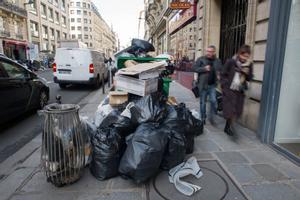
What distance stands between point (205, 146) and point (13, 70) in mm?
4499

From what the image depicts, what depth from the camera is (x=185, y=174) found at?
2.88m

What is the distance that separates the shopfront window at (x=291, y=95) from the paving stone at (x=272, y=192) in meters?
1.05

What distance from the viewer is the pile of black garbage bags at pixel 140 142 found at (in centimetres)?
262

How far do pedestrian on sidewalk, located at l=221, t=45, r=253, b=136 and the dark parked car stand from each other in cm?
422

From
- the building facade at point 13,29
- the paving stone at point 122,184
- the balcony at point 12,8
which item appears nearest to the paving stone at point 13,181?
the paving stone at point 122,184

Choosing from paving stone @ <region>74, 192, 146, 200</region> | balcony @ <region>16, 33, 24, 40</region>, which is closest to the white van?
paving stone @ <region>74, 192, 146, 200</region>

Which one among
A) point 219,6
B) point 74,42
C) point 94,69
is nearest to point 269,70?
point 219,6

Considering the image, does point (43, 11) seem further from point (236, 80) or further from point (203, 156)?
point (203, 156)

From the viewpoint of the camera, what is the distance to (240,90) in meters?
3.89

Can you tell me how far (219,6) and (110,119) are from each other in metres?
5.45

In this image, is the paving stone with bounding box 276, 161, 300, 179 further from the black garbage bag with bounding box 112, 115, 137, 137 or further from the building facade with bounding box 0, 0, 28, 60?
the building facade with bounding box 0, 0, 28, 60

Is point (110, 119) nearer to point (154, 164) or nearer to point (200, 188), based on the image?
point (154, 164)

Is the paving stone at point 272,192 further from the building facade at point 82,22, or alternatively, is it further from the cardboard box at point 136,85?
the building facade at point 82,22

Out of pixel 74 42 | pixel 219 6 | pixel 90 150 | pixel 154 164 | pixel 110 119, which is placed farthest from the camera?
pixel 74 42
